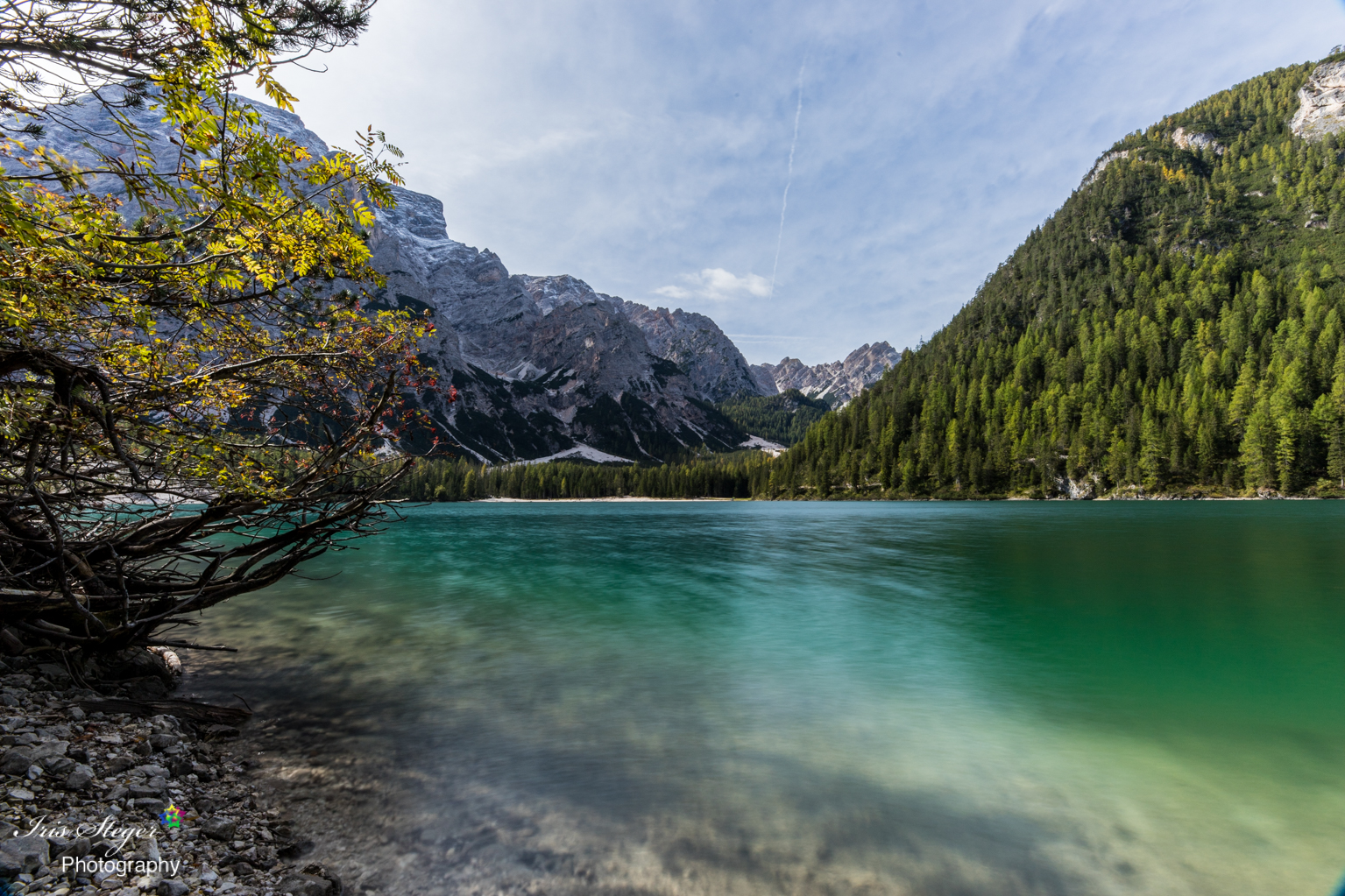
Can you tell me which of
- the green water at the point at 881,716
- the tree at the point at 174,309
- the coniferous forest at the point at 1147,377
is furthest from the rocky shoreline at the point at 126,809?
the coniferous forest at the point at 1147,377

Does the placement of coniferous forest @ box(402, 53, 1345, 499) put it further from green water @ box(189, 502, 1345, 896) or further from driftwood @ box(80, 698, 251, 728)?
driftwood @ box(80, 698, 251, 728)

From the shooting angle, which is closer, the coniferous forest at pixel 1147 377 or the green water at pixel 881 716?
the green water at pixel 881 716

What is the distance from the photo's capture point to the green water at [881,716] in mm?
6891

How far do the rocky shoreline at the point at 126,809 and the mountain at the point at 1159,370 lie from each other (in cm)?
14917

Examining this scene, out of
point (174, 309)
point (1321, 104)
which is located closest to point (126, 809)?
point (174, 309)

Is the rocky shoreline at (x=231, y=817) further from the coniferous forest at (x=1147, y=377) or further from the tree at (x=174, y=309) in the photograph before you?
the coniferous forest at (x=1147, y=377)

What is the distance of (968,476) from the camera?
13988 centimetres

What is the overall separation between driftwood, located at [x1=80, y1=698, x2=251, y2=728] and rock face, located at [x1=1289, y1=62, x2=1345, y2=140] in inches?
12378

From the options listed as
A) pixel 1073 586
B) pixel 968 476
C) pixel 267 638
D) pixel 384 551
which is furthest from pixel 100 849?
pixel 968 476
